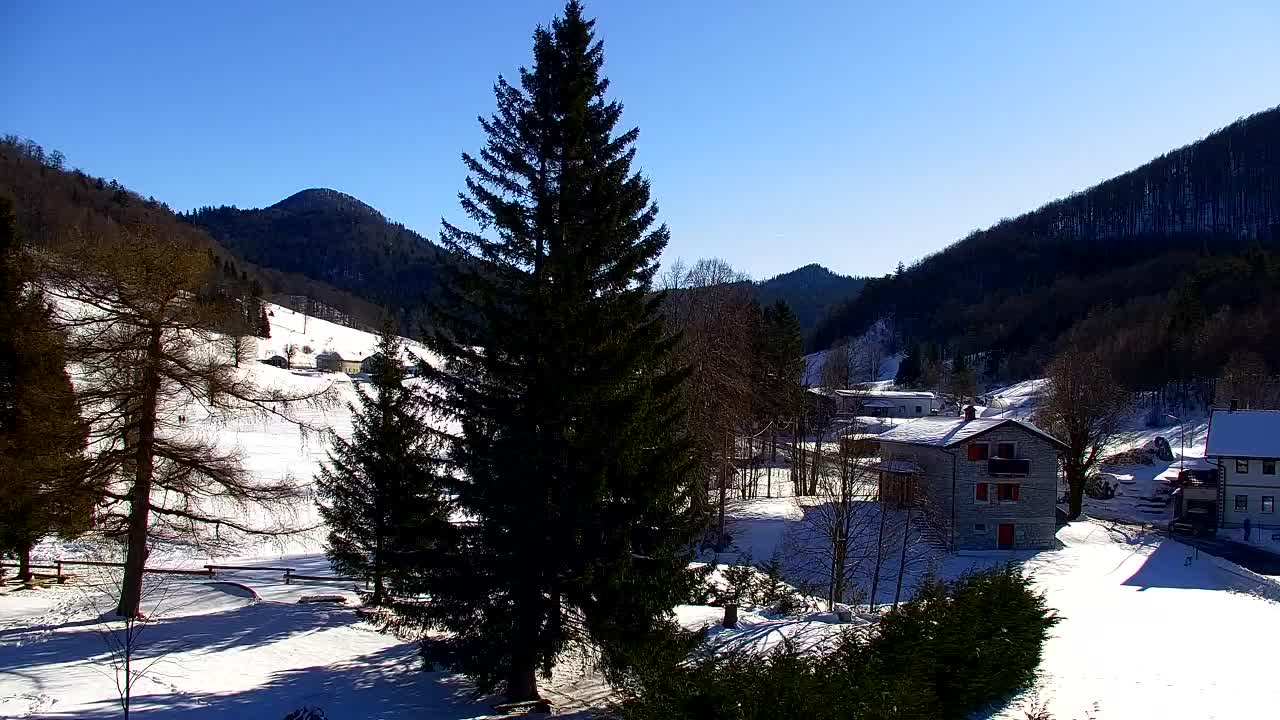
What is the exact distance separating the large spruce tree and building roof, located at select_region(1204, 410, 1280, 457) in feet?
142

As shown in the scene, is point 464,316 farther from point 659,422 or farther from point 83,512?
point 83,512

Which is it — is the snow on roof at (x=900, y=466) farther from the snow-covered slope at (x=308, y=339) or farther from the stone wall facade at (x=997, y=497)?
the snow-covered slope at (x=308, y=339)

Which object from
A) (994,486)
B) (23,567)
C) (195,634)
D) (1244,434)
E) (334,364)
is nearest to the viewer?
(195,634)

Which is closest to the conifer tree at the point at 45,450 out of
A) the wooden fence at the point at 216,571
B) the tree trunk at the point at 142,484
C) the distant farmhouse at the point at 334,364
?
the tree trunk at the point at 142,484

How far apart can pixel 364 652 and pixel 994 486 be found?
30732mm

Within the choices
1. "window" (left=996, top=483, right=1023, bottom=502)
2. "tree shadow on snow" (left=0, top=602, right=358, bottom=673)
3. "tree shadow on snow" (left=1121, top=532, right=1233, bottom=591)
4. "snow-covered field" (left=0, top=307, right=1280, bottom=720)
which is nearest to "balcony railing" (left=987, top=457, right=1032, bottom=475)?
"window" (left=996, top=483, right=1023, bottom=502)

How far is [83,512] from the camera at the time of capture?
1574cm

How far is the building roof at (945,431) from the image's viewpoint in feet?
121

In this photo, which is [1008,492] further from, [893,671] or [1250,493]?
[893,671]

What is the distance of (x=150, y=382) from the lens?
617 inches

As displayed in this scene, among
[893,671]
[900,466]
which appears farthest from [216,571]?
[900,466]

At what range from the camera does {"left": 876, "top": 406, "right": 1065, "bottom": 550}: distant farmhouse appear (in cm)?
3634

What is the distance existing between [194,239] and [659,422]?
11.8 m

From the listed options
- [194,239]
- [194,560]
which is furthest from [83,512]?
[194,560]
